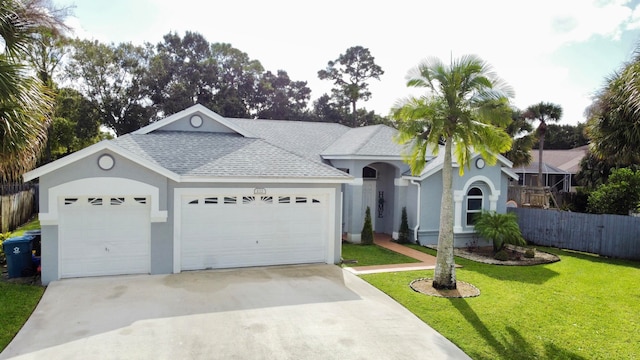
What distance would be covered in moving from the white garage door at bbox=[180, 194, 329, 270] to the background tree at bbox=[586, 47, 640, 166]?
8.41 metres

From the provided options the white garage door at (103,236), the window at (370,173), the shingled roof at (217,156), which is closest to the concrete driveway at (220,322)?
the white garage door at (103,236)

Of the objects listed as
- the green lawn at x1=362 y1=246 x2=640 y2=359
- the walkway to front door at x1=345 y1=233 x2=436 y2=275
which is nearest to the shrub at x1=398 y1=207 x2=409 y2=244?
the walkway to front door at x1=345 y1=233 x2=436 y2=275

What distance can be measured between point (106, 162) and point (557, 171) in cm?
3572

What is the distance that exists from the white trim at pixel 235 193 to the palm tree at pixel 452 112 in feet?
11.9

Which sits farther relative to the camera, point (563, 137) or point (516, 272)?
point (563, 137)

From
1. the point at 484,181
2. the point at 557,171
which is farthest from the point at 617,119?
the point at 557,171

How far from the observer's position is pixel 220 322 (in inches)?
358

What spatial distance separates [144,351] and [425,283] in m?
7.88

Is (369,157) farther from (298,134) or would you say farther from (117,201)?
(117,201)

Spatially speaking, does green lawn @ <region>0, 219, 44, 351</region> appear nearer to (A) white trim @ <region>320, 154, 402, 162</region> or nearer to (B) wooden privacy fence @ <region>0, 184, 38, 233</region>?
(B) wooden privacy fence @ <region>0, 184, 38, 233</region>

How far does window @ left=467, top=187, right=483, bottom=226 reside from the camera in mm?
19234

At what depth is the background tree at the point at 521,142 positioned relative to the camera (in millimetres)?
27891

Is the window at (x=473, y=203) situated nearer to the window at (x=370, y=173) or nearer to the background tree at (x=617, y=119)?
the window at (x=370, y=173)

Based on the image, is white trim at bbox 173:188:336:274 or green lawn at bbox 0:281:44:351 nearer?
green lawn at bbox 0:281:44:351
